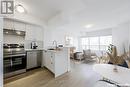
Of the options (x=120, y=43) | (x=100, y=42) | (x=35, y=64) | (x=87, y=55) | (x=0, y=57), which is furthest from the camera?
(x=100, y=42)

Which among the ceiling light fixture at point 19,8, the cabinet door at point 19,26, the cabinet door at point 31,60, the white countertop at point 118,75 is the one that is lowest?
the cabinet door at point 31,60

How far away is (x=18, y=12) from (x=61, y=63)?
8.81ft

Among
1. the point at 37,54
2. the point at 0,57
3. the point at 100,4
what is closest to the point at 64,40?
the point at 37,54

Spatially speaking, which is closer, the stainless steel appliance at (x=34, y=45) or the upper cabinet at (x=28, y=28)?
the upper cabinet at (x=28, y=28)

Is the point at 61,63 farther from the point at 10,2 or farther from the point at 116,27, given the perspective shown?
the point at 116,27

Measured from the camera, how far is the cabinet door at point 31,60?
3981 millimetres

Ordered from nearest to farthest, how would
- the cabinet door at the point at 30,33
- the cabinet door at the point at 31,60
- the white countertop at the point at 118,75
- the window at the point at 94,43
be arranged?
the white countertop at the point at 118,75 → the cabinet door at the point at 31,60 → the cabinet door at the point at 30,33 → the window at the point at 94,43

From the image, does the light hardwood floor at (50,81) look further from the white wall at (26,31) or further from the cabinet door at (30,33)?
the cabinet door at (30,33)

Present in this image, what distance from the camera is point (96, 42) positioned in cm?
859

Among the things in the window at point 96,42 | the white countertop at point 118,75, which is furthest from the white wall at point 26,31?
the window at point 96,42

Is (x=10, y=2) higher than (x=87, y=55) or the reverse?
higher

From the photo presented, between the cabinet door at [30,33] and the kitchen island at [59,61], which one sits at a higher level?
the cabinet door at [30,33]

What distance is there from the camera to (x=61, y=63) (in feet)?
11.8

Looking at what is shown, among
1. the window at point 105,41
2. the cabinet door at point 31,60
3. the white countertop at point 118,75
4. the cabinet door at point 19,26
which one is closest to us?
the white countertop at point 118,75
